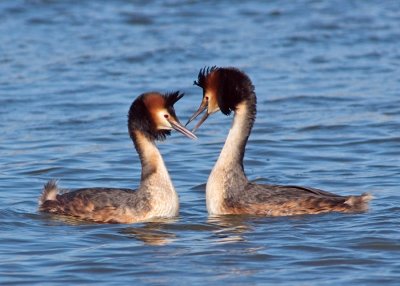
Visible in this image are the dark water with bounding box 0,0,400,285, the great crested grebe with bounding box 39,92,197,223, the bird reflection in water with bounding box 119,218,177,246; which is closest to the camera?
the dark water with bounding box 0,0,400,285

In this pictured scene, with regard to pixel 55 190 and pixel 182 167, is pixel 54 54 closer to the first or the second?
pixel 182 167

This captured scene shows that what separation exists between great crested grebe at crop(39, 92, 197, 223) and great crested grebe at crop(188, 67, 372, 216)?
0.49 metres

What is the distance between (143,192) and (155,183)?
0.14 metres

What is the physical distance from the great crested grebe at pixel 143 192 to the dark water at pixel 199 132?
0.14m

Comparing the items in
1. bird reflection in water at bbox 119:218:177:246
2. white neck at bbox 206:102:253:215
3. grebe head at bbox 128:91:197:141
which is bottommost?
bird reflection in water at bbox 119:218:177:246

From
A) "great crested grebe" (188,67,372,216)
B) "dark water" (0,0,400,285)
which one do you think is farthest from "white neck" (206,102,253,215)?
"dark water" (0,0,400,285)

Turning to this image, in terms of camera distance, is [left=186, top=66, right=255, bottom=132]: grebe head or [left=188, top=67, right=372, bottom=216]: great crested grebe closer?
[left=188, top=67, right=372, bottom=216]: great crested grebe

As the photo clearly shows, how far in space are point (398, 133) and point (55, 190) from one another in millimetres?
6079

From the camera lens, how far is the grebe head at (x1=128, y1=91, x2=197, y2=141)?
11.7m

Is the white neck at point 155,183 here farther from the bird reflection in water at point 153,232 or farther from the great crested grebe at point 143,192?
the bird reflection in water at point 153,232

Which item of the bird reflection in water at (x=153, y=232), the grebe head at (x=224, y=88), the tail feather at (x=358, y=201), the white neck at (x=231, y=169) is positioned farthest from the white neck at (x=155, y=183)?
the tail feather at (x=358, y=201)

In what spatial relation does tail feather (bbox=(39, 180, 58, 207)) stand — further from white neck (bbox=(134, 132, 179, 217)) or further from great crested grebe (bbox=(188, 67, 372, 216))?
great crested grebe (bbox=(188, 67, 372, 216))

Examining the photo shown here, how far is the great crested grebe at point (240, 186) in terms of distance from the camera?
11719 millimetres

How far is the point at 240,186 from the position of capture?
473 inches
